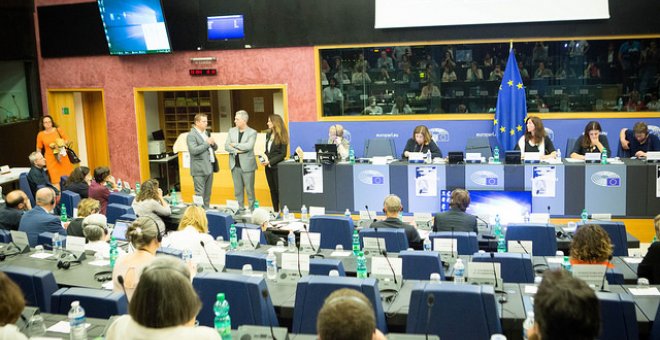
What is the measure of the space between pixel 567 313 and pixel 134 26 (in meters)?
10.4

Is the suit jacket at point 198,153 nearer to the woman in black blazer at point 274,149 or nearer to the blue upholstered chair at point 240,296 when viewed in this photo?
the woman in black blazer at point 274,149

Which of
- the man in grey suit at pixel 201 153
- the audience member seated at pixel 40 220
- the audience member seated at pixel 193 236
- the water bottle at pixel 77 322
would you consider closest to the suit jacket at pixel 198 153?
the man in grey suit at pixel 201 153

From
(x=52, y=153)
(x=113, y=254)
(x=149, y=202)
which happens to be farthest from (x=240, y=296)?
(x=52, y=153)

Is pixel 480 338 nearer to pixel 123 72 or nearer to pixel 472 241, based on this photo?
pixel 472 241

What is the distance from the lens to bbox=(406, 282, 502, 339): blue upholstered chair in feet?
12.5

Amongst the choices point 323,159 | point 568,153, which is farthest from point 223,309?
point 568,153

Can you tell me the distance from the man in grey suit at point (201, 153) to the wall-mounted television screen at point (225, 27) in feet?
6.95

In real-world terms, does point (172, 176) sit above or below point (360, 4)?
below

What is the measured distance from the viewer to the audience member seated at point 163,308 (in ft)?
8.97

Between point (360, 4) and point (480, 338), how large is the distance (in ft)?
25.3

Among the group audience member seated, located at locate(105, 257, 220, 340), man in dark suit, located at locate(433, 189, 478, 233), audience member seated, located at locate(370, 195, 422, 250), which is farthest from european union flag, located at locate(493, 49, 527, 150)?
audience member seated, located at locate(105, 257, 220, 340)

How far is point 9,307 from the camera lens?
3127 mm

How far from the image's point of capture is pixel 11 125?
40.0ft

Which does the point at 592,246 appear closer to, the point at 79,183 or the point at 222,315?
the point at 222,315
